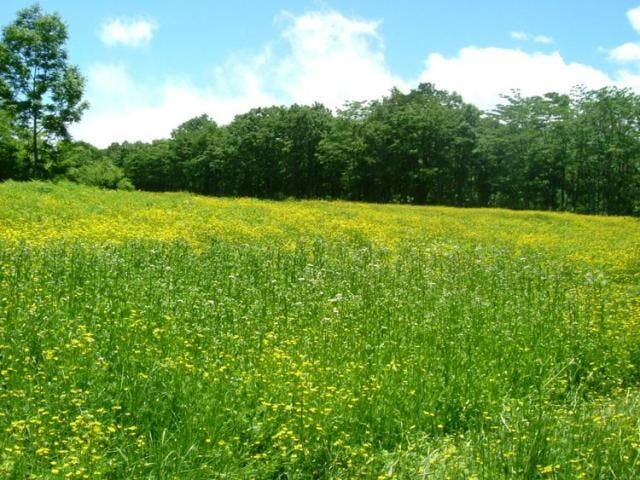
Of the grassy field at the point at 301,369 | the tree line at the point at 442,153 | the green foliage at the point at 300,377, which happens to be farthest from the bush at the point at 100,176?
the green foliage at the point at 300,377

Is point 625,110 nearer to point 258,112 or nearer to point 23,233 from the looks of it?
point 258,112

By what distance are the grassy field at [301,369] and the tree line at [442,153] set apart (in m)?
53.4

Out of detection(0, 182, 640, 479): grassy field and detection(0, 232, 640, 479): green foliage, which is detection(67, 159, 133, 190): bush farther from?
detection(0, 232, 640, 479): green foliage

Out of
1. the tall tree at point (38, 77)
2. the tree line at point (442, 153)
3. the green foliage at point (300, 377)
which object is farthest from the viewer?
the tree line at point (442, 153)

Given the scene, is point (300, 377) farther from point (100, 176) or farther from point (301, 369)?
point (100, 176)

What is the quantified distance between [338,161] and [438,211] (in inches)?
1541

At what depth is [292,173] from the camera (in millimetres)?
82500

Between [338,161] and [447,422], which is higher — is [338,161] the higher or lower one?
the higher one

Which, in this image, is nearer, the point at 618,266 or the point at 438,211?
the point at 618,266

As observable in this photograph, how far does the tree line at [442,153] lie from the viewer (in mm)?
71188

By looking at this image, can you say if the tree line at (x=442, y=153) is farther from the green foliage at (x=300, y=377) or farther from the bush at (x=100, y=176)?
the green foliage at (x=300, y=377)

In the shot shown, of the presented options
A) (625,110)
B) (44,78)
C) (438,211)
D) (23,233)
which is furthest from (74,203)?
(625,110)

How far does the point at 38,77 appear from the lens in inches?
1955

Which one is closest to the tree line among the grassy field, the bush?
the bush
